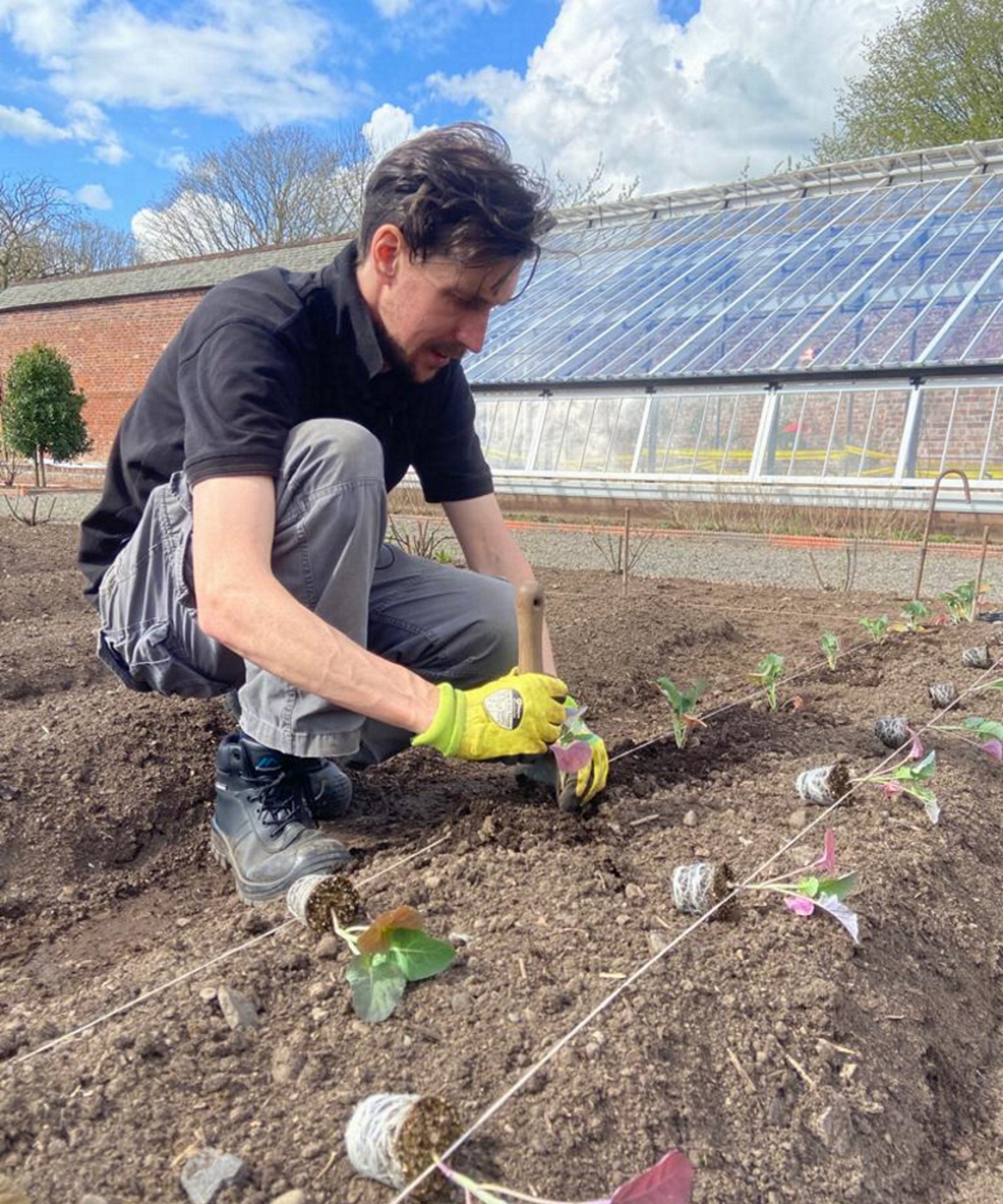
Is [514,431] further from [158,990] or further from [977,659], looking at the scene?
[158,990]

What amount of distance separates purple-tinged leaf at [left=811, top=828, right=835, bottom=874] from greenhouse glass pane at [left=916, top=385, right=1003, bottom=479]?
784 cm

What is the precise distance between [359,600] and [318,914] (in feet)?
2.05

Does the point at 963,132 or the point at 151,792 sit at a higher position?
the point at 963,132

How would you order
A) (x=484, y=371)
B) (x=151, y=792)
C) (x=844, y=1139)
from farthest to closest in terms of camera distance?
(x=484, y=371) < (x=151, y=792) < (x=844, y=1139)

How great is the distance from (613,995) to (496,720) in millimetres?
521

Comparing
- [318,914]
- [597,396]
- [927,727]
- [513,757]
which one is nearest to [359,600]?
[513,757]

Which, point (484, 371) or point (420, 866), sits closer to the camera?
point (420, 866)

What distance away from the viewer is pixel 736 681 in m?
3.41

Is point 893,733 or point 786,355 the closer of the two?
point 893,733

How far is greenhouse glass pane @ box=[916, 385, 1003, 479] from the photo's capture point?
335 inches

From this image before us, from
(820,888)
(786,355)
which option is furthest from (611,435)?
(820,888)

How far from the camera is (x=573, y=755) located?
5.59 feet

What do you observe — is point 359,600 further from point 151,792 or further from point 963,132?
point 963,132

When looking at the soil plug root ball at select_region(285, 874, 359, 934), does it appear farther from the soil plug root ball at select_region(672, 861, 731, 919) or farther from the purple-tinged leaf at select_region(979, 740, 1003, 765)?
the purple-tinged leaf at select_region(979, 740, 1003, 765)
